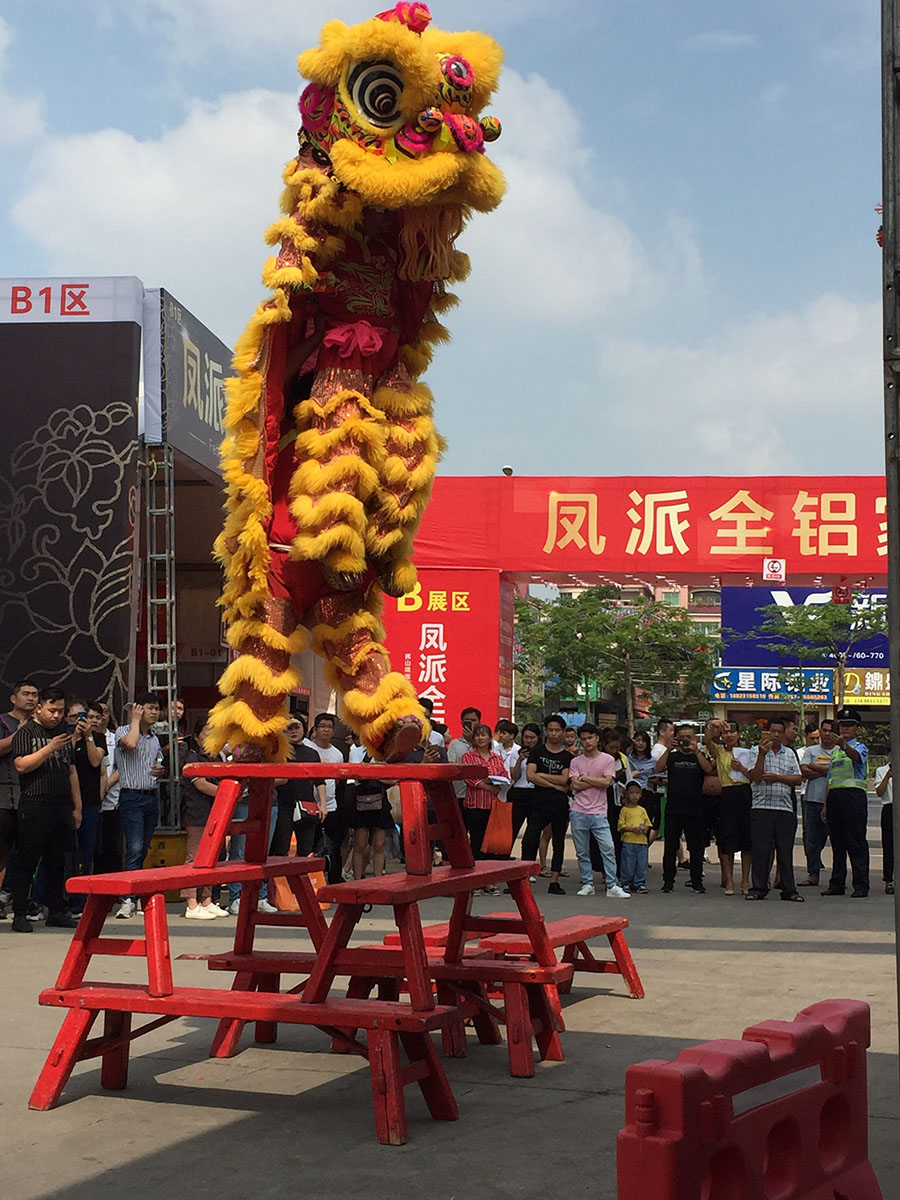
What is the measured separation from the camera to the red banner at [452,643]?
16625 mm

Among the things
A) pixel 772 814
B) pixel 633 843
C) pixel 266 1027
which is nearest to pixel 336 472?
pixel 266 1027

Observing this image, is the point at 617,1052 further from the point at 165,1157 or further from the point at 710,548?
the point at 710,548

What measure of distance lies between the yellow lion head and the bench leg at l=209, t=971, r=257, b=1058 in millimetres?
2915

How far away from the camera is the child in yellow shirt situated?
1116 cm

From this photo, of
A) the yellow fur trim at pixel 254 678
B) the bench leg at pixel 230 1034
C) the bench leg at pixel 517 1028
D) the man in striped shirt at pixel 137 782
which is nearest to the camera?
the yellow fur trim at pixel 254 678

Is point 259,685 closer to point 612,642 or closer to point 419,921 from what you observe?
point 419,921

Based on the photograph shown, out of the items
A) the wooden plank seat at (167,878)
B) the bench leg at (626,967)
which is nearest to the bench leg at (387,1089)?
the wooden plank seat at (167,878)

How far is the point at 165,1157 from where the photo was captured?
377 centimetres

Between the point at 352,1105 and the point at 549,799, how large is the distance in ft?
22.6

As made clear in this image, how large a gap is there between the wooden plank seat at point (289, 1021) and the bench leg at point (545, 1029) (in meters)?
0.87

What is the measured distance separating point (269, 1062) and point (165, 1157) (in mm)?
1225

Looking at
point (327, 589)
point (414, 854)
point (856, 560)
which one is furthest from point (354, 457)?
point (856, 560)

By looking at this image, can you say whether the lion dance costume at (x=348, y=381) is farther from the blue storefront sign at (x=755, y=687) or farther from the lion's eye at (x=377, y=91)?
the blue storefront sign at (x=755, y=687)

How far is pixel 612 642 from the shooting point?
33688 millimetres
